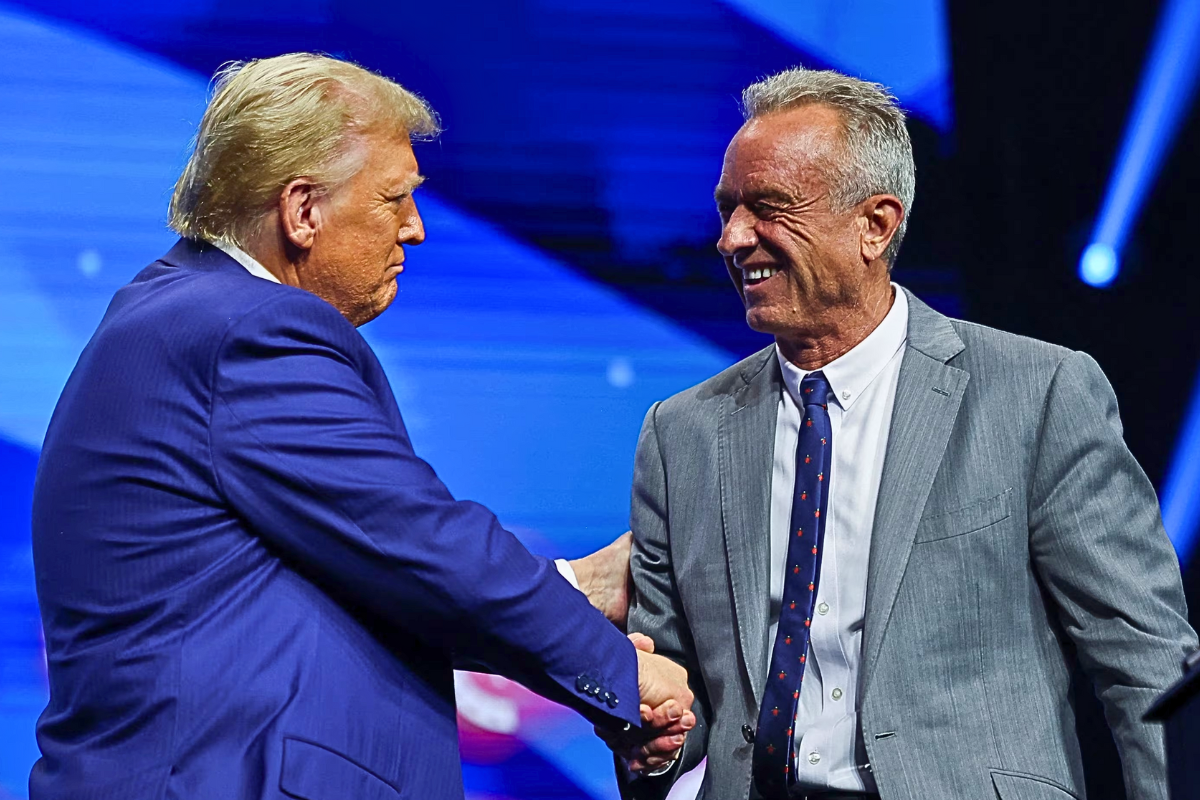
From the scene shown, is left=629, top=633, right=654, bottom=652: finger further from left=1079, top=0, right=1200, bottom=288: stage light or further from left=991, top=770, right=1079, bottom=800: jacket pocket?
left=1079, top=0, right=1200, bottom=288: stage light

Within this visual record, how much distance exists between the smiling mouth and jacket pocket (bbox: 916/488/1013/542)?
51 centimetres

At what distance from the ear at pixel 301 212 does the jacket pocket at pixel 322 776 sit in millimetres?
691

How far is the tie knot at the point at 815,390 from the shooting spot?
2141mm

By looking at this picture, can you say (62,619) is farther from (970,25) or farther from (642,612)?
(970,25)

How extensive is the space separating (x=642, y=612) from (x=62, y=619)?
105cm

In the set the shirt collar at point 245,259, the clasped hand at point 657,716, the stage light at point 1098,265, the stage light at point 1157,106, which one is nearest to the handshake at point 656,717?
the clasped hand at point 657,716

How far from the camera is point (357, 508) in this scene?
1.56 meters

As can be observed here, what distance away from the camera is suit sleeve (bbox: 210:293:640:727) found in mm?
1543

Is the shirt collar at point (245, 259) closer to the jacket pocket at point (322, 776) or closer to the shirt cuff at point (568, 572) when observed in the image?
the jacket pocket at point (322, 776)

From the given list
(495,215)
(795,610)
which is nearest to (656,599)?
(795,610)

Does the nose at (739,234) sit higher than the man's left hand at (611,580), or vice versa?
the nose at (739,234)

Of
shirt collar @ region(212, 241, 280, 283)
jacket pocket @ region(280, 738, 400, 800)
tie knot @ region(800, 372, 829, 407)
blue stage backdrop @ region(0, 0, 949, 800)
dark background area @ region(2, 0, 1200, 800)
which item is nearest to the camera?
jacket pocket @ region(280, 738, 400, 800)

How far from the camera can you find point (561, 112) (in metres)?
3.13

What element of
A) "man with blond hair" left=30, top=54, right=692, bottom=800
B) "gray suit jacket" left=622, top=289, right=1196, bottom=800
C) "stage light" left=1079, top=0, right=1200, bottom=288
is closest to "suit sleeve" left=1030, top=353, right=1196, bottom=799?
"gray suit jacket" left=622, top=289, right=1196, bottom=800
